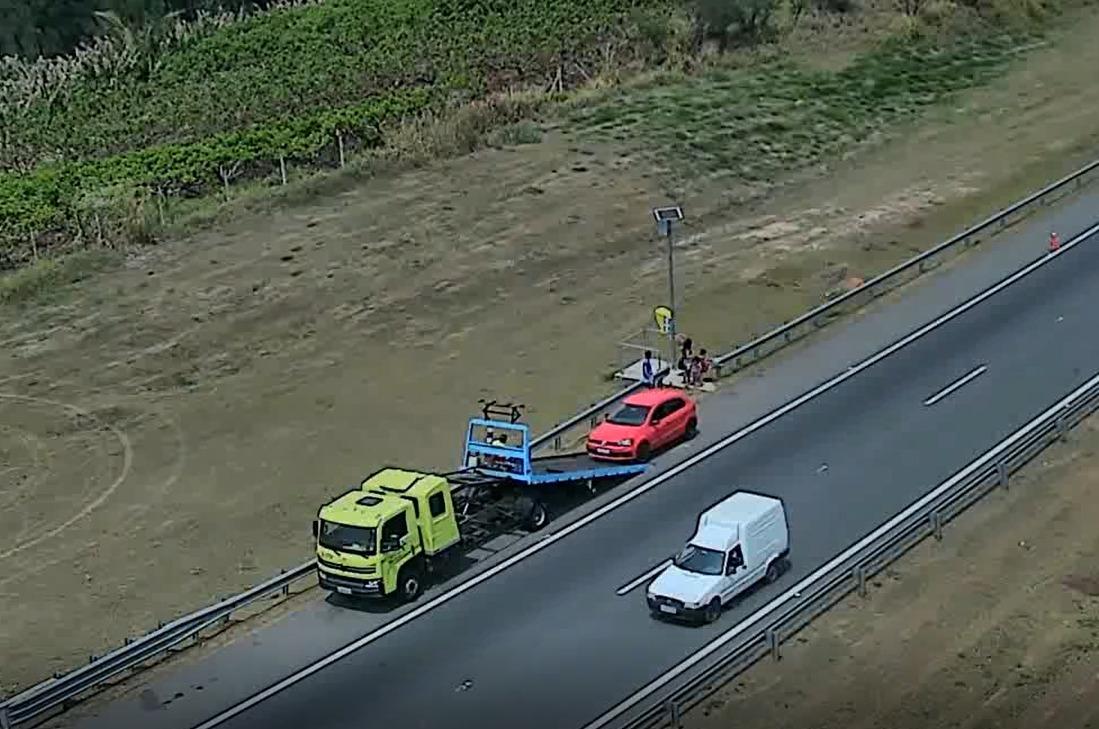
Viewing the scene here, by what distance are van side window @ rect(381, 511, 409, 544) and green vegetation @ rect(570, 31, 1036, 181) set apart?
29331 millimetres

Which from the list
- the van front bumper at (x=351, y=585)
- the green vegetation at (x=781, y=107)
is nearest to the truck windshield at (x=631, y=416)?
the van front bumper at (x=351, y=585)

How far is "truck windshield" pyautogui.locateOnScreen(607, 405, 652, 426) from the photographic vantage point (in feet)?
121

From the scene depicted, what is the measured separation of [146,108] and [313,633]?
41666mm

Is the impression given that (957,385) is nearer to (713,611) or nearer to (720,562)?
(720,562)

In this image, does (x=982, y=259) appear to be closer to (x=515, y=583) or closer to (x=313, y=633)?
(x=515, y=583)

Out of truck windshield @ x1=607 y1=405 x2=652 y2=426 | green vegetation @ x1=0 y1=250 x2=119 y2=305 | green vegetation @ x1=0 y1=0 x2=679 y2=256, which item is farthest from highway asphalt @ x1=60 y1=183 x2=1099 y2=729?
green vegetation @ x1=0 y1=0 x2=679 y2=256

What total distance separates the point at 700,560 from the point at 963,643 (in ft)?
15.2

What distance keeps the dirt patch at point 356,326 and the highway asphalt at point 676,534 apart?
3.02 m

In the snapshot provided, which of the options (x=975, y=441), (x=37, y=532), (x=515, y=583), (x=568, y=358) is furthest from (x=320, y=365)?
(x=975, y=441)

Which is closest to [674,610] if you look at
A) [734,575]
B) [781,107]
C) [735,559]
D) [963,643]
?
[734,575]

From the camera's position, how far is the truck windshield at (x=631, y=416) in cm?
3688

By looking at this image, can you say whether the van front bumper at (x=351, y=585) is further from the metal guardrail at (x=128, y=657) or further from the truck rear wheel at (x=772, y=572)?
the truck rear wheel at (x=772, y=572)

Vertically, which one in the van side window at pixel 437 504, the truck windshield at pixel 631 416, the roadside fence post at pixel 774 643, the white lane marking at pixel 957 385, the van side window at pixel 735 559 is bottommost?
the white lane marking at pixel 957 385

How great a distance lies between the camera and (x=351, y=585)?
30.7 metres
